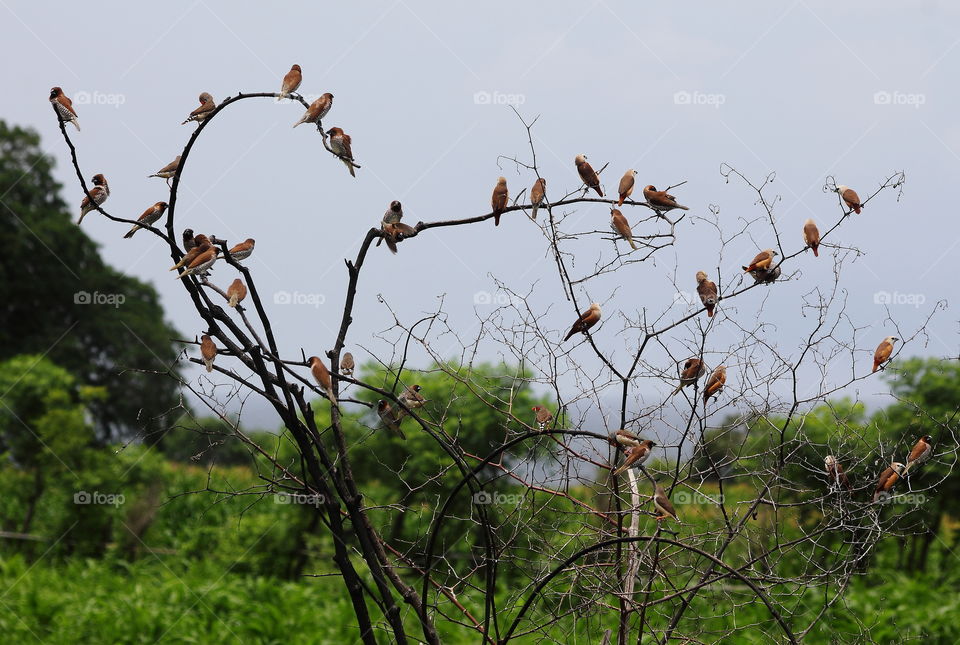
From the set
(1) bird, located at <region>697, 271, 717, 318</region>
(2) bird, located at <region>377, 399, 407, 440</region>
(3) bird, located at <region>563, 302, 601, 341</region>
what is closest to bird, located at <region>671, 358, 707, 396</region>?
(1) bird, located at <region>697, 271, 717, 318</region>

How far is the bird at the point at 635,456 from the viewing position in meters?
1.90

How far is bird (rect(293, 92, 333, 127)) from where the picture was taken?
2.34 metres

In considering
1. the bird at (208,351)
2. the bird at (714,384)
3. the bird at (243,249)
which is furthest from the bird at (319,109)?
the bird at (714,384)

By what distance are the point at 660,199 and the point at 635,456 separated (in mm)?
816

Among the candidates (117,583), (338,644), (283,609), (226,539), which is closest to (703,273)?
(338,644)

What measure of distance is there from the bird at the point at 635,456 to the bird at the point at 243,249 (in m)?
1.33

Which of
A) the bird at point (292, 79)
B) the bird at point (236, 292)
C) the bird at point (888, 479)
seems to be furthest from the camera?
the bird at point (292, 79)

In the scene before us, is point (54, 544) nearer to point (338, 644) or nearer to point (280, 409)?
point (338, 644)

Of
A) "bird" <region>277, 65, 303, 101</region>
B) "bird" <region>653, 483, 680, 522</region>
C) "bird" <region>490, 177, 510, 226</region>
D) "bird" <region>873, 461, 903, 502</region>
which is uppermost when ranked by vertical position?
"bird" <region>277, 65, 303, 101</region>

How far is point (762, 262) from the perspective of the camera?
2.32m

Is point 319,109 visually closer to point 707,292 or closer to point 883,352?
point 707,292

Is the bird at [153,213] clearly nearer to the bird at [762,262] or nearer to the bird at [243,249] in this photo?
the bird at [243,249]

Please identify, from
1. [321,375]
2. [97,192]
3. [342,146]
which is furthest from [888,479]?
[97,192]

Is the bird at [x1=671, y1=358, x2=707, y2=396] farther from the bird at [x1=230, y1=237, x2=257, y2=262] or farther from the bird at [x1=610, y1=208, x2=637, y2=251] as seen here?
the bird at [x1=230, y1=237, x2=257, y2=262]
